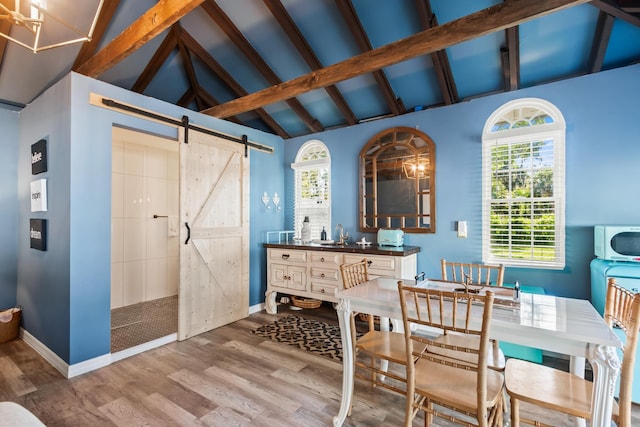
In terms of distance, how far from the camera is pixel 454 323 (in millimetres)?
1574

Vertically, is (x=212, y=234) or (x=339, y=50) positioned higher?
(x=339, y=50)

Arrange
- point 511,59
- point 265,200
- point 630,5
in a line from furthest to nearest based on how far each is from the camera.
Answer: point 265,200
point 511,59
point 630,5

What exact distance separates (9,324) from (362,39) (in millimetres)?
5042

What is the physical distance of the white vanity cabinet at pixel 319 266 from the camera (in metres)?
3.38

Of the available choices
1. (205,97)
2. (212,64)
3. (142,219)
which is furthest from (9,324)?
(212,64)

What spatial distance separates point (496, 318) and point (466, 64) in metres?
2.88

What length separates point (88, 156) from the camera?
2.81 metres

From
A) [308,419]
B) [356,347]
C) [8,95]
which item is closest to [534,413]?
[356,347]

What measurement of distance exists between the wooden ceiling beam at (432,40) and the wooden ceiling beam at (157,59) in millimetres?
1288

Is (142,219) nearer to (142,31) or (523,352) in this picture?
(142,31)

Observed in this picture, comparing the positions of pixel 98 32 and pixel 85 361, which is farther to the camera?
pixel 98 32

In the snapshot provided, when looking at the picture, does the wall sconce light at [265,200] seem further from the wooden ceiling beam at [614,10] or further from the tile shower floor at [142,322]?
the wooden ceiling beam at [614,10]

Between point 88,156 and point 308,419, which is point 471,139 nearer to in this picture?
point 308,419

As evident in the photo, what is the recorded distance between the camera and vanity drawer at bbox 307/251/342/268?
3726 millimetres
